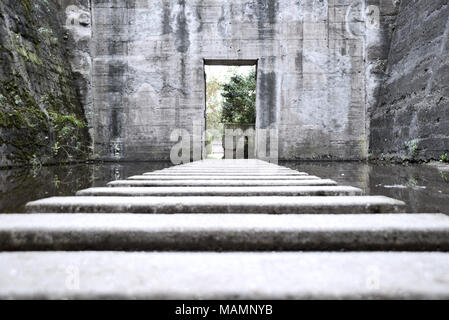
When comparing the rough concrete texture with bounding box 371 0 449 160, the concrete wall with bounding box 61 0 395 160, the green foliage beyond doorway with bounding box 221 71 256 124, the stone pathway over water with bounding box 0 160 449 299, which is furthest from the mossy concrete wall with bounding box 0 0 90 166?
the rough concrete texture with bounding box 371 0 449 160

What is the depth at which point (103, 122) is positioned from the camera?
749 centimetres

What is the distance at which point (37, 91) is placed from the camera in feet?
Result: 18.7

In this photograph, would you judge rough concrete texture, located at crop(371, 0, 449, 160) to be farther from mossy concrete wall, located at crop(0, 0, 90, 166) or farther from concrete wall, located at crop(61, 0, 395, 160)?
mossy concrete wall, located at crop(0, 0, 90, 166)

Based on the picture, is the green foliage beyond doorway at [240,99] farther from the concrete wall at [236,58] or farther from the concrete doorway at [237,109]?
the concrete wall at [236,58]

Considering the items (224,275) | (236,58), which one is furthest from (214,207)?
(236,58)

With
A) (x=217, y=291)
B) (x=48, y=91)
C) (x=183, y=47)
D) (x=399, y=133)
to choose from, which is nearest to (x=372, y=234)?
(x=217, y=291)

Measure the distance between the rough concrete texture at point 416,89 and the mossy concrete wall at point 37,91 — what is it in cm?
732

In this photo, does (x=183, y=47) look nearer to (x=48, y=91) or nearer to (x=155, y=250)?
(x=48, y=91)

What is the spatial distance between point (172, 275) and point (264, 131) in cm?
704

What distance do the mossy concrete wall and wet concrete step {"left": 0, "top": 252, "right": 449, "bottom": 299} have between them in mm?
4711

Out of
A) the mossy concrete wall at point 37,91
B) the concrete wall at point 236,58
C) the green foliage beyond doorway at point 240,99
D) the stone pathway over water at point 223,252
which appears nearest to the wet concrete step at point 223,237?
the stone pathway over water at point 223,252

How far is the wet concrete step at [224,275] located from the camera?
57 cm
